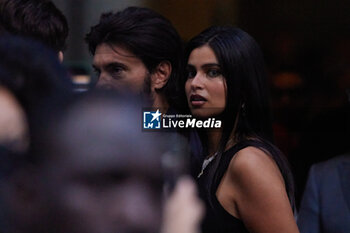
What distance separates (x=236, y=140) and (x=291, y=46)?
515mm

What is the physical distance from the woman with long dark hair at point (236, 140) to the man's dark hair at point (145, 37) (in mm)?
87

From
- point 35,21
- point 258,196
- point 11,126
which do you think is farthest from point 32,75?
point 258,196

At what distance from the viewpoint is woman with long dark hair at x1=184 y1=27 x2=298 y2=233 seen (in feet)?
6.99

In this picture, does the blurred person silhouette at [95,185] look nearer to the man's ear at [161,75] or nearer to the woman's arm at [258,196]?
the woman's arm at [258,196]

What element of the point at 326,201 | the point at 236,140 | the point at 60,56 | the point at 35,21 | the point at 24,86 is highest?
the point at 35,21

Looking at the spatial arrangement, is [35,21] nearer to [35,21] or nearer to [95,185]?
[35,21]

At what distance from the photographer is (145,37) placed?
8.45ft

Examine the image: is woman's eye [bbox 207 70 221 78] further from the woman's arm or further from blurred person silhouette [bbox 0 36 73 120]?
blurred person silhouette [bbox 0 36 73 120]

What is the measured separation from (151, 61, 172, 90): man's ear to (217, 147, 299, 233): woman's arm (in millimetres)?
575

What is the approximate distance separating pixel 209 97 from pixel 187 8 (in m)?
0.41

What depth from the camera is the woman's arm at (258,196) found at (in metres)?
2.12

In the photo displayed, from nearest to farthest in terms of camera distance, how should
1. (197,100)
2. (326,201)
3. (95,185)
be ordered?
1. (95,185)
2. (197,100)
3. (326,201)

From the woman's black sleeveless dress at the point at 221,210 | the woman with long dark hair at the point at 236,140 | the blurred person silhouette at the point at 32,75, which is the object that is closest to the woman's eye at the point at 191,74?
the woman with long dark hair at the point at 236,140

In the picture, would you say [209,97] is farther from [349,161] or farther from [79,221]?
[79,221]
